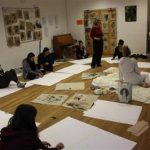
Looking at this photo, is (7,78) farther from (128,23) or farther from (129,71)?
(128,23)

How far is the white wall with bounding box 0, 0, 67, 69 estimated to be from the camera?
6277 mm

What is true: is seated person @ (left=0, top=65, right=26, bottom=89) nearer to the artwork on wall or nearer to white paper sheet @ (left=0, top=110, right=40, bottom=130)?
white paper sheet @ (left=0, top=110, right=40, bottom=130)

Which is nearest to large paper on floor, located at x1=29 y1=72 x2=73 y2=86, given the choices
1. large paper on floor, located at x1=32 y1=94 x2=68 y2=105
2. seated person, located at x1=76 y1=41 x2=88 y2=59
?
large paper on floor, located at x1=32 y1=94 x2=68 y2=105

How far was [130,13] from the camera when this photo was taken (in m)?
7.57

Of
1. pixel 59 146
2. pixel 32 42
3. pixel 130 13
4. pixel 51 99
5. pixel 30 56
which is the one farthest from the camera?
pixel 130 13

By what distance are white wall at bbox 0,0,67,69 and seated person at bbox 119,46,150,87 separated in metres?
3.54

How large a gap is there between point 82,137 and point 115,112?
80 cm

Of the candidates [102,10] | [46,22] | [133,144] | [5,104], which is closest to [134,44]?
[102,10]

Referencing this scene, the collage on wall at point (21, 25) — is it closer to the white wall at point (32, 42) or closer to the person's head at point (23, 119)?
the white wall at point (32, 42)

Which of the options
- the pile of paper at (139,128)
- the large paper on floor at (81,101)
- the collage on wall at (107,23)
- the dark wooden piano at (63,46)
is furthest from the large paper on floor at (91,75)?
the collage on wall at (107,23)

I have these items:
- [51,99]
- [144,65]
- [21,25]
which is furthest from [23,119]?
[21,25]

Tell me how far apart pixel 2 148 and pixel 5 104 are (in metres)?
2.30

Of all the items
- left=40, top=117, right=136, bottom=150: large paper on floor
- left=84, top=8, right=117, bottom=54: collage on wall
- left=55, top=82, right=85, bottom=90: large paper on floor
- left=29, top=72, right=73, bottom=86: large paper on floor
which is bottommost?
left=40, top=117, right=136, bottom=150: large paper on floor

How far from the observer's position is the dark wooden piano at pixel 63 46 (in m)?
8.02
